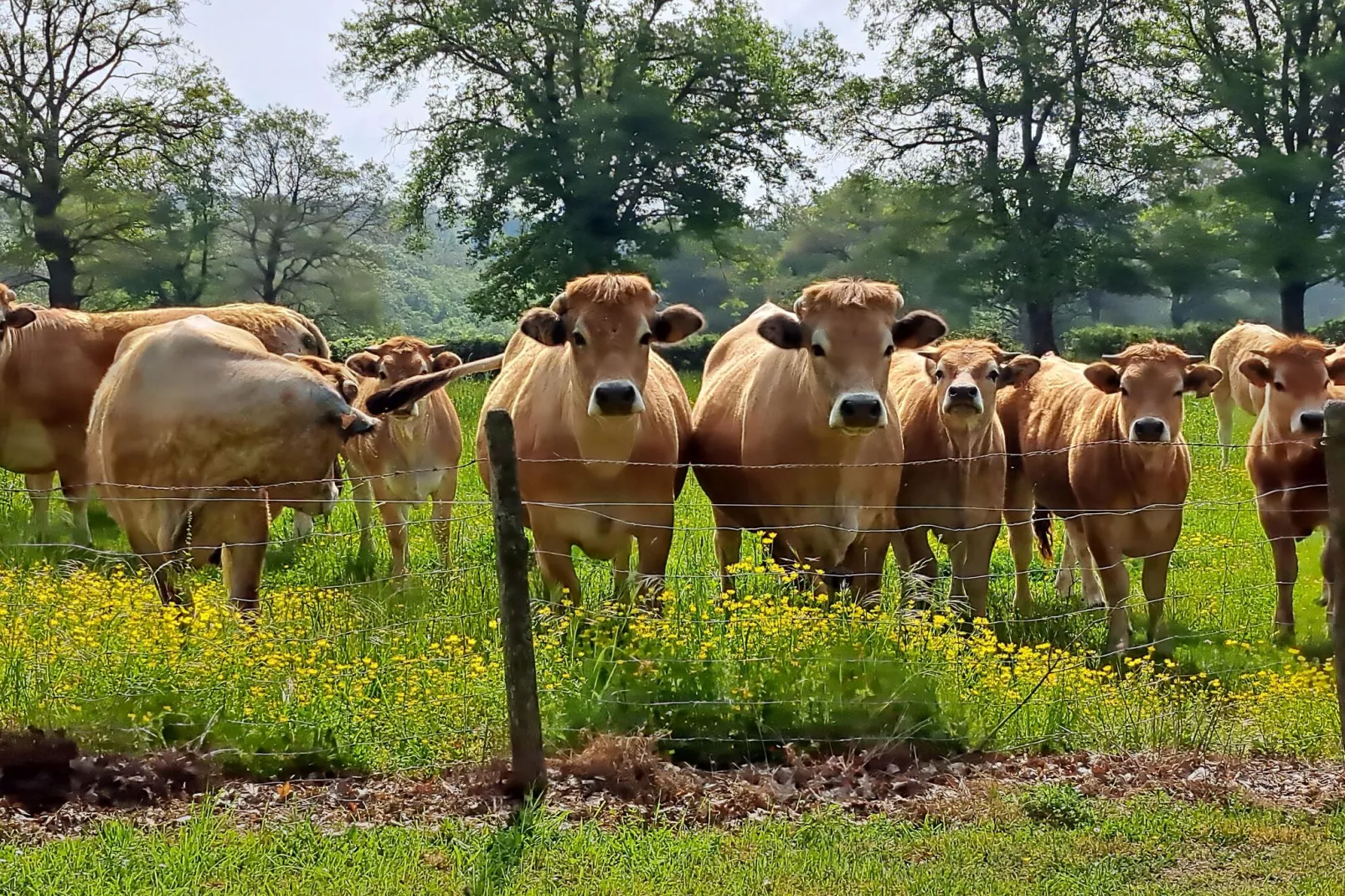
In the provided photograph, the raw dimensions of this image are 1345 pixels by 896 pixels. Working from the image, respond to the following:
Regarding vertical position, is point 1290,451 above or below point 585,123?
below

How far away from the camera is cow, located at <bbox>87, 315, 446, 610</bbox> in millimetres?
7238

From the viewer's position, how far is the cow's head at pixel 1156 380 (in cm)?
895

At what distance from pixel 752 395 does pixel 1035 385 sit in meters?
3.80

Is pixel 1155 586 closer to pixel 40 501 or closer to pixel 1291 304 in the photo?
pixel 40 501

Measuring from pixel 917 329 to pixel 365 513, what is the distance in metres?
6.83

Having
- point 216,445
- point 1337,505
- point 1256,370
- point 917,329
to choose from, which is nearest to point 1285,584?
point 1256,370

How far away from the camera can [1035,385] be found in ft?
36.8

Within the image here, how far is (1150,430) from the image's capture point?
855 centimetres

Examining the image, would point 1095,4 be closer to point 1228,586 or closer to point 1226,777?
point 1228,586

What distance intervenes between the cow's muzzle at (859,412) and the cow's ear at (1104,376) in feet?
9.25

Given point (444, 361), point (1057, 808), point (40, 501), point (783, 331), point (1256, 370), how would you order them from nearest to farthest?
point (1057, 808)
point (783, 331)
point (1256, 370)
point (40, 501)
point (444, 361)

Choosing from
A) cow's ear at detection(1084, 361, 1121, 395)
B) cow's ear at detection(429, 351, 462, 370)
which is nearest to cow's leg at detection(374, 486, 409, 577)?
cow's ear at detection(429, 351, 462, 370)

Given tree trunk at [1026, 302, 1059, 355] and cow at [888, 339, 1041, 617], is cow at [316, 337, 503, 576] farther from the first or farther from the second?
tree trunk at [1026, 302, 1059, 355]

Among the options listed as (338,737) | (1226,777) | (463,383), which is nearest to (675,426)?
(338,737)
